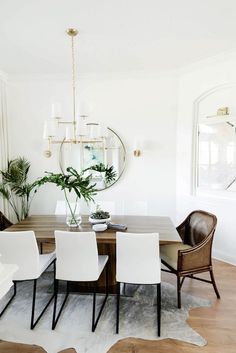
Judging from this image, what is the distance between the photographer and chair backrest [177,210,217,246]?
293 centimetres

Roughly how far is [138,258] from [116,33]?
2468 mm

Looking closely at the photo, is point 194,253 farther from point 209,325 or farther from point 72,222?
point 72,222

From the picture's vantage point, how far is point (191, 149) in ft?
13.4

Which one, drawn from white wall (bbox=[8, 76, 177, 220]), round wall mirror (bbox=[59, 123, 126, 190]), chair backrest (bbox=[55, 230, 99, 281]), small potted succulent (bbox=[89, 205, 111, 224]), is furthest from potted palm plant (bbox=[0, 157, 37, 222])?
chair backrest (bbox=[55, 230, 99, 281])

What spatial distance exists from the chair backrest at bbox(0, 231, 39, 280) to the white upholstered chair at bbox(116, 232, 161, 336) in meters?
0.82

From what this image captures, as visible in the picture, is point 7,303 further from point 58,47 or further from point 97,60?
point 97,60

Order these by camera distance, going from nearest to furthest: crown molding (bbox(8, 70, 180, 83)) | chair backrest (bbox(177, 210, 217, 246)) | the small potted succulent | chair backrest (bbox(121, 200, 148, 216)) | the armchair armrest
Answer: the armchair armrest → chair backrest (bbox(177, 210, 217, 246)) → the small potted succulent → chair backrest (bbox(121, 200, 148, 216)) → crown molding (bbox(8, 70, 180, 83))

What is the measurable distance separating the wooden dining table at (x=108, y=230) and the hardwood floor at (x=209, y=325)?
759 mm

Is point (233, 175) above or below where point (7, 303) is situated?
above

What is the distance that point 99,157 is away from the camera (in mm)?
4477

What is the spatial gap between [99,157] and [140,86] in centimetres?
140

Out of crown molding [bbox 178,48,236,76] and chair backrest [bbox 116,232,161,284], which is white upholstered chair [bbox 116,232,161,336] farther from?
crown molding [bbox 178,48,236,76]

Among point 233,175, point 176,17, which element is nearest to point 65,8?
point 176,17

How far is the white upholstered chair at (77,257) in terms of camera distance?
2344 mm
